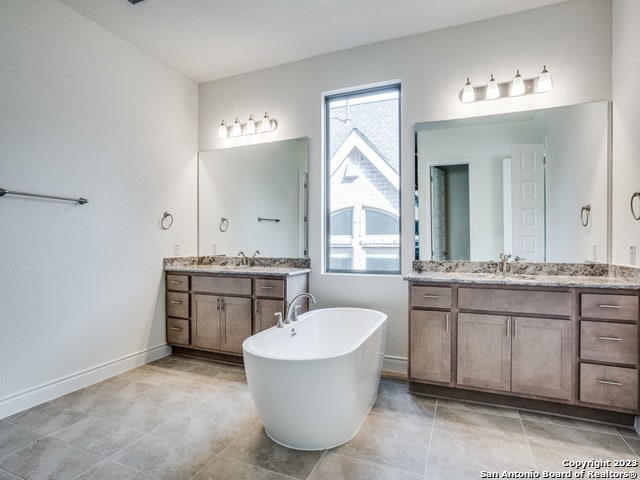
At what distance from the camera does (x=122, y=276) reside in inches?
119

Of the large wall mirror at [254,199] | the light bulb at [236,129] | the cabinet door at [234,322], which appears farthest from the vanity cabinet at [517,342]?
the light bulb at [236,129]

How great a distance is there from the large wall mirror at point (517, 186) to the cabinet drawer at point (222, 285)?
1.55 m

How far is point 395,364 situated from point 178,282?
215 centimetres

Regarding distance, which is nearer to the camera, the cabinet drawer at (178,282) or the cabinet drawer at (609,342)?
the cabinet drawer at (609,342)

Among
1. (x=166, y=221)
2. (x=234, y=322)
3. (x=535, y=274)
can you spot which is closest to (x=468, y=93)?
(x=535, y=274)

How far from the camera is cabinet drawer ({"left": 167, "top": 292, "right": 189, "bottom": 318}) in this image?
11.0 feet

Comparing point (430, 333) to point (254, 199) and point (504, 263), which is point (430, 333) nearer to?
point (504, 263)

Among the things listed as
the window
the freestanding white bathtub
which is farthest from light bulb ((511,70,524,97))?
the freestanding white bathtub

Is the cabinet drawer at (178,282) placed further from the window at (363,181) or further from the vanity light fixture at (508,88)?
the vanity light fixture at (508,88)

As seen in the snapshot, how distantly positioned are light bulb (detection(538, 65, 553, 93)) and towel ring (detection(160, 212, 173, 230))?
334 centimetres

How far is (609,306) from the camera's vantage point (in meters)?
2.06

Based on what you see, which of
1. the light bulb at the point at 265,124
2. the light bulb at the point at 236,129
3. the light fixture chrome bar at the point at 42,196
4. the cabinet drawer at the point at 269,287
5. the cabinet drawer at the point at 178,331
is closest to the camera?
the light fixture chrome bar at the point at 42,196

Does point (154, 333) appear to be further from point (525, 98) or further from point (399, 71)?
point (525, 98)

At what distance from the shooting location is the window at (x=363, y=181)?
321 cm
